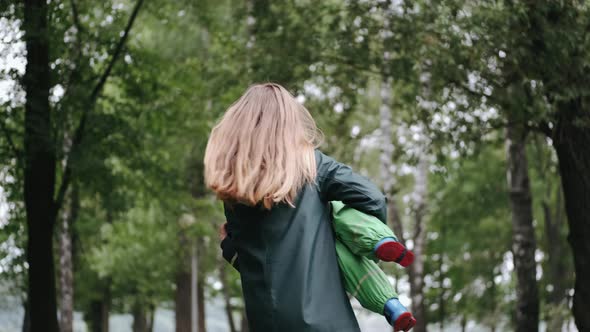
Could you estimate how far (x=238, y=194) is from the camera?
9.89ft

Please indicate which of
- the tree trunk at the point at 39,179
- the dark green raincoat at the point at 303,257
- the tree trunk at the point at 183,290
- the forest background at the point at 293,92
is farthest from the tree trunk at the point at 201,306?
the dark green raincoat at the point at 303,257

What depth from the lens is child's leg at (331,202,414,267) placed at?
286cm

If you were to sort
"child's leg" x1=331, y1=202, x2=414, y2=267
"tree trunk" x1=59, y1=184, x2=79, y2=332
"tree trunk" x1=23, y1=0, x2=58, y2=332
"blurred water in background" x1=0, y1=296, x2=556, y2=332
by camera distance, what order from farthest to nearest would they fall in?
"blurred water in background" x1=0, y1=296, x2=556, y2=332, "tree trunk" x1=59, y1=184, x2=79, y2=332, "tree trunk" x1=23, y1=0, x2=58, y2=332, "child's leg" x1=331, y1=202, x2=414, y2=267

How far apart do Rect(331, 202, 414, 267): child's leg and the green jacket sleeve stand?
0.04 m

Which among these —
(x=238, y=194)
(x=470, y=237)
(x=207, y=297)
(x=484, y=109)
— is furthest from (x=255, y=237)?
(x=207, y=297)

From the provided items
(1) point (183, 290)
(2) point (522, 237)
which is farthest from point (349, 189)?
(1) point (183, 290)

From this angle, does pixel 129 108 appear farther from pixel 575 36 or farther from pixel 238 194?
pixel 238 194

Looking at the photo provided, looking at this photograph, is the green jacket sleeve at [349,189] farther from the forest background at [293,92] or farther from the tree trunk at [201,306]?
the tree trunk at [201,306]

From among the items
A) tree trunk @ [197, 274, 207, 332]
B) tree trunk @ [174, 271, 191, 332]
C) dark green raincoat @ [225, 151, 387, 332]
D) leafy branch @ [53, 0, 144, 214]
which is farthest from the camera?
tree trunk @ [197, 274, 207, 332]

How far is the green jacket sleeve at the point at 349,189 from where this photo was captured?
116 inches

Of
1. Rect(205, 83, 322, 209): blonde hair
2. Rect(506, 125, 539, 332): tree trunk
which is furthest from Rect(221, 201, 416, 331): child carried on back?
Rect(506, 125, 539, 332): tree trunk

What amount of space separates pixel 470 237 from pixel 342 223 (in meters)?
26.5

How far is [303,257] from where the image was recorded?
3010 millimetres

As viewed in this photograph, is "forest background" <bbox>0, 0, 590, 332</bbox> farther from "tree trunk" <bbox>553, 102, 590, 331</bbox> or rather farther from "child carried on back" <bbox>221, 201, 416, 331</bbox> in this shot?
"child carried on back" <bbox>221, 201, 416, 331</bbox>
